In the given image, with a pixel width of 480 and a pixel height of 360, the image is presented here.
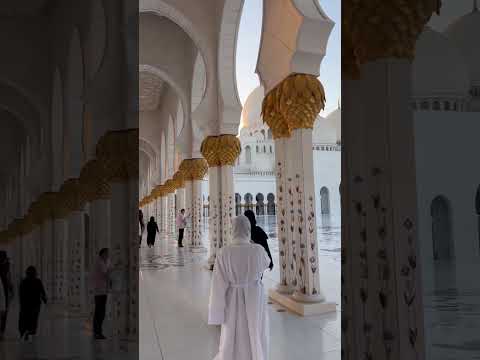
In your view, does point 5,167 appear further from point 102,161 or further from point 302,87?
point 302,87

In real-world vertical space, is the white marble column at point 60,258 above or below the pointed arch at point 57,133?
below

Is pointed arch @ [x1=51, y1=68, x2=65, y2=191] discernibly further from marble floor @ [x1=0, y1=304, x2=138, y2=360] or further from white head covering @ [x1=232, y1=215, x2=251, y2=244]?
white head covering @ [x1=232, y1=215, x2=251, y2=244]

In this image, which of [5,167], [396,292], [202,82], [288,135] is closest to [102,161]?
[5,167]

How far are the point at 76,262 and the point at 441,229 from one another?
2.67 feet

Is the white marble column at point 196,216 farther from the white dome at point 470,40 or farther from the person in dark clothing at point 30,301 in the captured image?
the white dome at point 470,40

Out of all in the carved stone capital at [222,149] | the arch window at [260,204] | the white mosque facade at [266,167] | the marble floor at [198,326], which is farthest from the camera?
the arch window at [260,204]

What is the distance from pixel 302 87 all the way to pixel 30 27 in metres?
2.58

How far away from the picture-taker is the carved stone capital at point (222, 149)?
213 inches

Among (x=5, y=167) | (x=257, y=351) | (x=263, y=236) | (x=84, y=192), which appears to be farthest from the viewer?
(x=263, y=236)

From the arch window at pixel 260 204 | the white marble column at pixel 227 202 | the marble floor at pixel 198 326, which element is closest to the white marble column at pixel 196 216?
the white marble column at pixel 227 202

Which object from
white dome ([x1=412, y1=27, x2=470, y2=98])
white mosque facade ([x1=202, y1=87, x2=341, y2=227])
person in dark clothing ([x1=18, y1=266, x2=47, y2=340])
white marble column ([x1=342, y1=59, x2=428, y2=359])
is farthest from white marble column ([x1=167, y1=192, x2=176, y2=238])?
white dome ([x1=412, y1=27, x2=470, y2=98])

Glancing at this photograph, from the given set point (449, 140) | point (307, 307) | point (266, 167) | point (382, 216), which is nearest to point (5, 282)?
point (382, 216)

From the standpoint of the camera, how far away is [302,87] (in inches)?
127

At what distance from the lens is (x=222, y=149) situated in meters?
5.45
